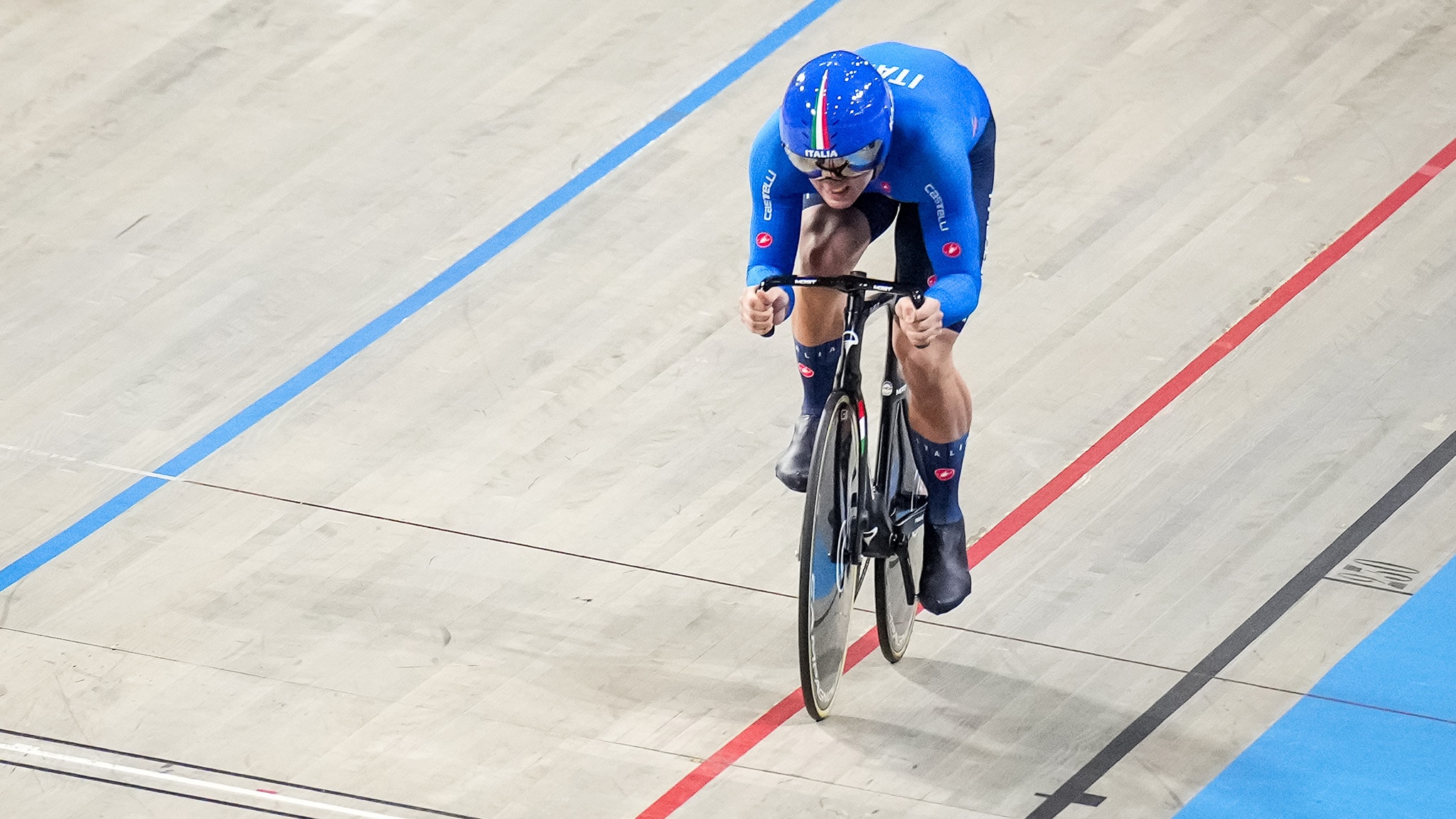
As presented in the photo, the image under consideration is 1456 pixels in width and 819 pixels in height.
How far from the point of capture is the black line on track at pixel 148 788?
4336 mm

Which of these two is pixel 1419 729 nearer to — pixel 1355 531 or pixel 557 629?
pixel 1355 531

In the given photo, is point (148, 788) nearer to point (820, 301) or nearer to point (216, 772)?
point (216, 772)

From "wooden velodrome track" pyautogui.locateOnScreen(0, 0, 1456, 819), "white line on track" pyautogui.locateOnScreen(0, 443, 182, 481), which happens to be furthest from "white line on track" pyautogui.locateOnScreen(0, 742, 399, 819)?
"white line on track" pyautogui.locateOnScreen(0, 443, 182, 481)

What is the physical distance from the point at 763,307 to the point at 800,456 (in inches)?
24.3

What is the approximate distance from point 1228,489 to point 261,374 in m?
2.72

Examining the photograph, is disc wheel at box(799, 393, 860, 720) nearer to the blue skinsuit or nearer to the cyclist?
the cyclist

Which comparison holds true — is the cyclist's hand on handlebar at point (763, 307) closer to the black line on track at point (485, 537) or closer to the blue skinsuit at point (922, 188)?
the blue skinsuit at point (922, 188)

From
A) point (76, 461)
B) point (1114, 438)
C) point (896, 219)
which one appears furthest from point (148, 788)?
point (1114, 438)

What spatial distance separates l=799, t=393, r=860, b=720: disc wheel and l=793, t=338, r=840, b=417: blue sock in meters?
0.29

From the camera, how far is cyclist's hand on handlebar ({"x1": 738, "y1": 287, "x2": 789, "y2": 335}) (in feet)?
13.6

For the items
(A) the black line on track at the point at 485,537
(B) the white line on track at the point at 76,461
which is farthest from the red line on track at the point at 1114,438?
(B) the white line on track at the point at 76,461

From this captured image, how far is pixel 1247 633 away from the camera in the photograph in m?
4.85

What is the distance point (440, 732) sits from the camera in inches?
181

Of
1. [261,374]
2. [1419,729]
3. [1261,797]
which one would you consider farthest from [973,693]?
[261,374]
